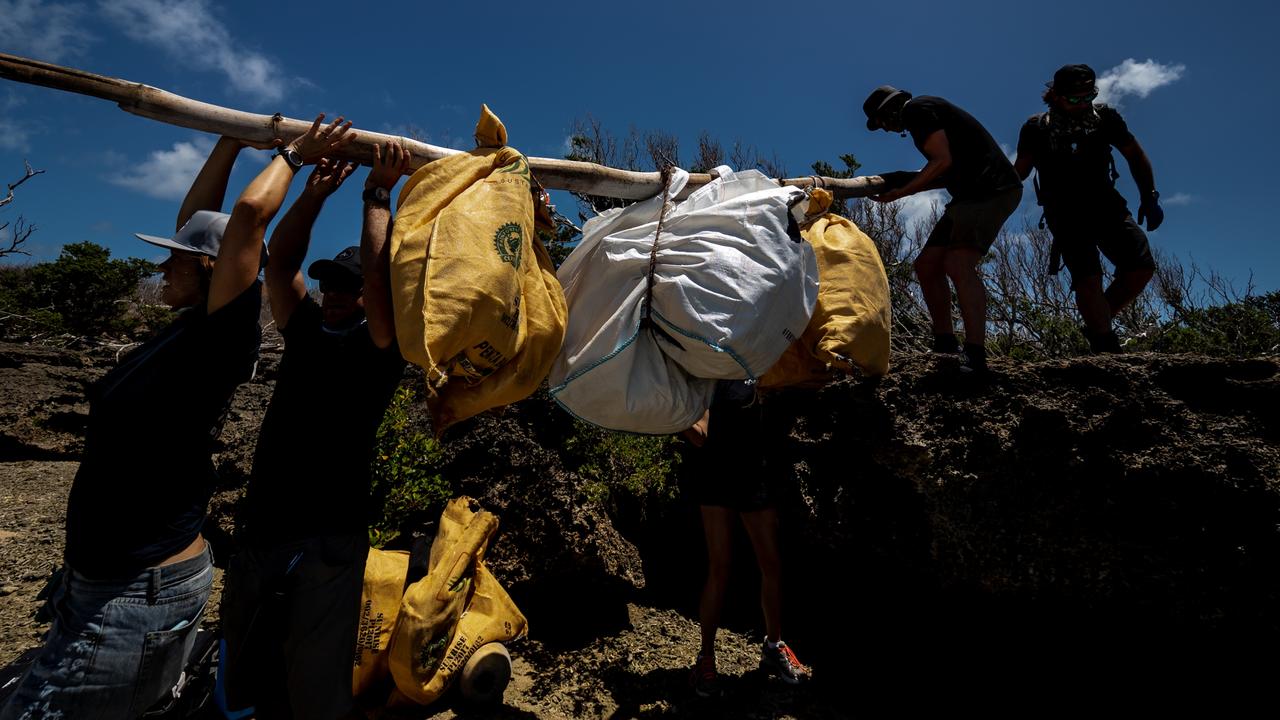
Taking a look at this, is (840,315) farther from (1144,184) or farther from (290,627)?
(1144,184)

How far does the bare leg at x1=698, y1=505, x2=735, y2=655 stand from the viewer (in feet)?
10.8

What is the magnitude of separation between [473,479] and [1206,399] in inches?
144

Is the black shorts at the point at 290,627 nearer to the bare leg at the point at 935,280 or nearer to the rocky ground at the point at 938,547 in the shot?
the rocky ground at the point at 938,547

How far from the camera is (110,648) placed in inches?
64.3

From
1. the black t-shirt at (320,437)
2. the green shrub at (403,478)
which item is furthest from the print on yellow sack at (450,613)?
the black t-shirt at (320,437)

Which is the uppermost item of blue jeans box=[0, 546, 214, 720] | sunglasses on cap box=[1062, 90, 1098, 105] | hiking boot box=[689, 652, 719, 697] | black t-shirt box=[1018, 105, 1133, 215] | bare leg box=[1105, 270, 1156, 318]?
Result: sunglasses on cap box=[1062, 90, 1098, 105]

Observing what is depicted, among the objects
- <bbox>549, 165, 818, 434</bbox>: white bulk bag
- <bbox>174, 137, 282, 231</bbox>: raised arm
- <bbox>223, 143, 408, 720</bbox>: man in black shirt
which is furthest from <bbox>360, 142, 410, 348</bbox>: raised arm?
<bbox>174, 137, 282, 231</bbox>: raised arm

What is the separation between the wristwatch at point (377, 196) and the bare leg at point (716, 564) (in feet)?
7.66

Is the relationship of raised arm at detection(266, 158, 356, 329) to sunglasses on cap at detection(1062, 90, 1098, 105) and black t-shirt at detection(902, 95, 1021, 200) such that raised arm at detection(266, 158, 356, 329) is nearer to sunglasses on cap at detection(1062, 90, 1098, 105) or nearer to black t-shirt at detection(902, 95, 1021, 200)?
black t-shirt at detection(902, 95, 1021, 200)

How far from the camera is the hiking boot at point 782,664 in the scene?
11.0 feet

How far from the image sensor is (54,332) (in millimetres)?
9945

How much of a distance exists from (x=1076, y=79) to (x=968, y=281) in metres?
1.31

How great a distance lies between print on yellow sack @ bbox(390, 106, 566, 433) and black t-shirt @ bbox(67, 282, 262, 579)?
2.39 feet

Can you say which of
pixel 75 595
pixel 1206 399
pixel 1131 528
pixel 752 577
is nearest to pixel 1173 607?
pixel 1131 528
